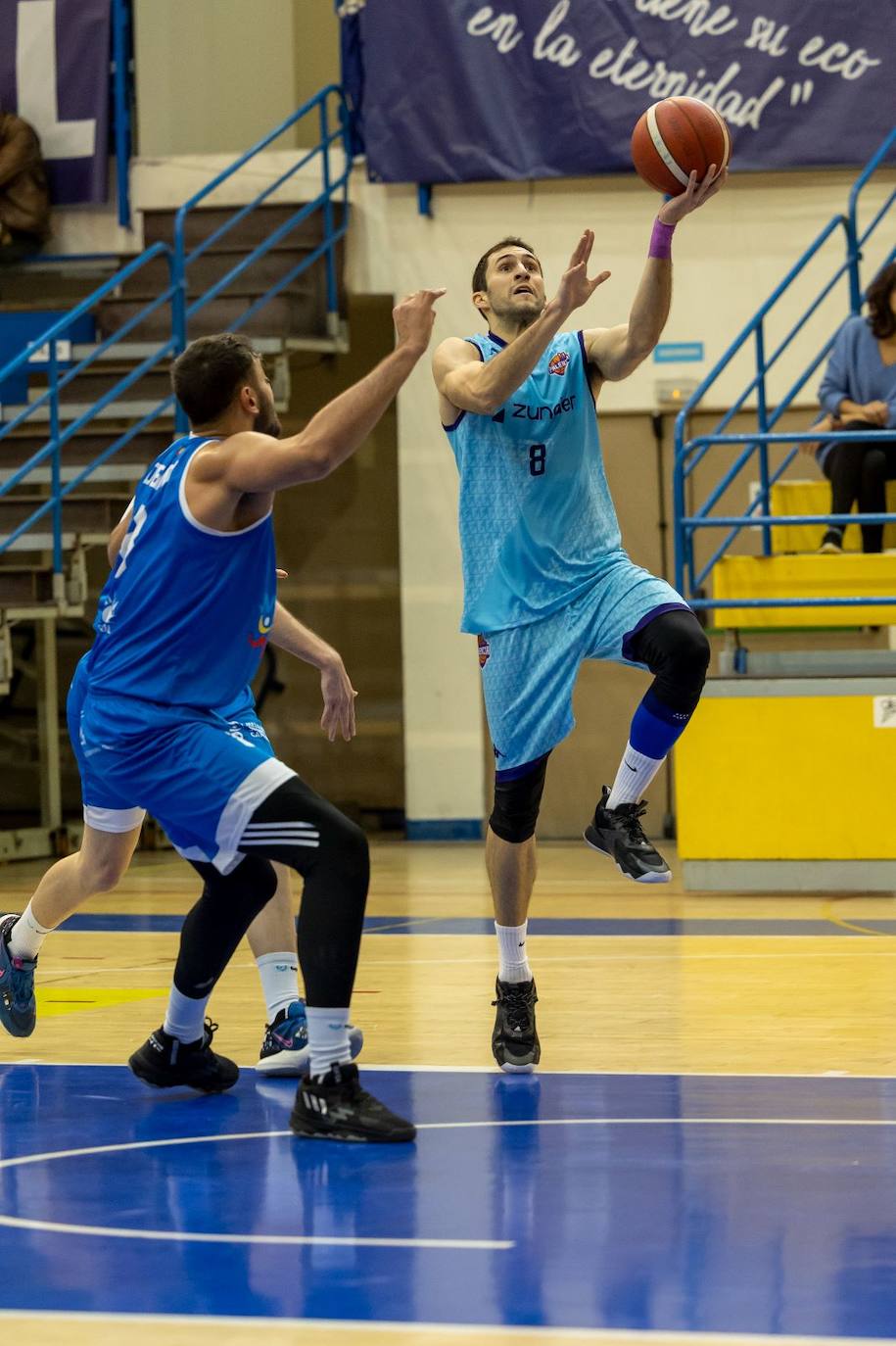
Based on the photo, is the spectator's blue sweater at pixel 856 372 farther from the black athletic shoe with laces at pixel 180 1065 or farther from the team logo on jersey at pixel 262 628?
the black athletic shoe with laces at pixel 180 1065

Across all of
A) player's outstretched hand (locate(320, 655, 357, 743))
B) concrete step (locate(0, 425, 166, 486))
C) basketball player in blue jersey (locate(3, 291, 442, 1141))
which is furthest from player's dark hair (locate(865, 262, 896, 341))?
basketball player in blue jersey (locate(3, 291, 442, 1141))

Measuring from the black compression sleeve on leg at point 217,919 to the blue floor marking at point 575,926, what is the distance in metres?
3.16

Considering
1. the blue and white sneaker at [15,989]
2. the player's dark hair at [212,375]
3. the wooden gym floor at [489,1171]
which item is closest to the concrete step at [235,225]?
the wooden gym floor at [489,1171]

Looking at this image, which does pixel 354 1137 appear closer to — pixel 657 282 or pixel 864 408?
pixel 657 282

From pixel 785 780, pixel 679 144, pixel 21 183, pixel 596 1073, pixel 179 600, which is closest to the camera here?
pixel 179 600

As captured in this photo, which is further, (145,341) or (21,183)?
(21,183)

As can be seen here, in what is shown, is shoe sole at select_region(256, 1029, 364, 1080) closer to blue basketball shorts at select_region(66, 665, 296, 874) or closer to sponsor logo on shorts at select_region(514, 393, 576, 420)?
blue basketball shorts at select_region(66, 665, 296, 874)

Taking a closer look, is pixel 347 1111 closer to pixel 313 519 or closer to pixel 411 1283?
pixel 411 1283

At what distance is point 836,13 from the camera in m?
11.4

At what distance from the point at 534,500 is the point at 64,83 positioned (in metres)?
8.17

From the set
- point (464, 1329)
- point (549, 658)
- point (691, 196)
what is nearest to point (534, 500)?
point (549, 658)

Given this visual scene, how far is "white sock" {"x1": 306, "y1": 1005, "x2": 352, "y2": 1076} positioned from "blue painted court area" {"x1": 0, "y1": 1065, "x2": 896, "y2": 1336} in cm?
18

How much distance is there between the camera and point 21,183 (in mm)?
12125

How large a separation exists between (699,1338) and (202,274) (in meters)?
10.1
